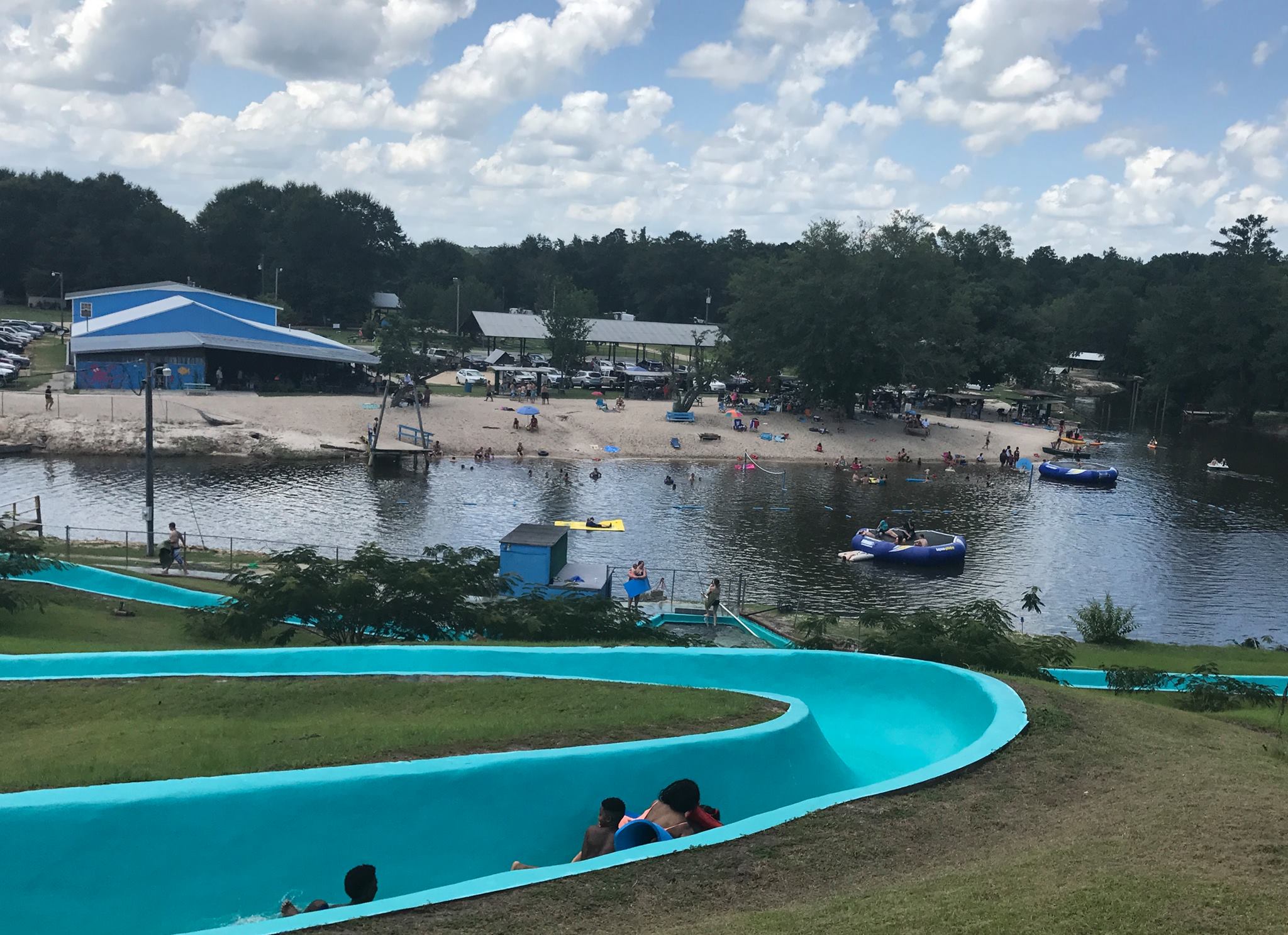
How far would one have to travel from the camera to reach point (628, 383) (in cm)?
8688

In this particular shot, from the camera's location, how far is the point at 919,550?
42.8 meters

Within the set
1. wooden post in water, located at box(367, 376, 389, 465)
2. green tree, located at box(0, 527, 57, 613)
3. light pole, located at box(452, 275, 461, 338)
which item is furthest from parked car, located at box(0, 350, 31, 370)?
green tree, located at box(0, 527, 57, 613)

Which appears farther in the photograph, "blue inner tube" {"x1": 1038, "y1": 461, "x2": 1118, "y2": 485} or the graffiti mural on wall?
the graffiti mural on wall

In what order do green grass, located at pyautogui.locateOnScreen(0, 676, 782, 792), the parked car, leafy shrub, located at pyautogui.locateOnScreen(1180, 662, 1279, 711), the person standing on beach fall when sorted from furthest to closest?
the parked car, the person standing on beach, leafy shrub, located at pyautogui.locateOnScreen(1180, 662, 1279, 711), green grass, located at pyautogui.locateOnScreen(0, 676, 782, 792)

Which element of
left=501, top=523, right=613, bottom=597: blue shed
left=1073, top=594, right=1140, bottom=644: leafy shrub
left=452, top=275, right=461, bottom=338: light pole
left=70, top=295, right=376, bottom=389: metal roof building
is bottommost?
left=1073, top=594, right=1140, bottom=644: leafy shrub

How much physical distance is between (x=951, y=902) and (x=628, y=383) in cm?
7915

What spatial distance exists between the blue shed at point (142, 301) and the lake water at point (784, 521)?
32.0m

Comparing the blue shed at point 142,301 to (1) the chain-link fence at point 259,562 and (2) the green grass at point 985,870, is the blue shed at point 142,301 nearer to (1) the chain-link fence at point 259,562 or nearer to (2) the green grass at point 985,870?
(1) the chain-link fence at point 259,562

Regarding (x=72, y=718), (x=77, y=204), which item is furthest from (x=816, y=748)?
(x=77, y=204)

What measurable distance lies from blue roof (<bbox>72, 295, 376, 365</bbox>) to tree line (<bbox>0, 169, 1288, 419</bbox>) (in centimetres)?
773

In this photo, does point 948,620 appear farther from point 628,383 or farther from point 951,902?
point 628,383

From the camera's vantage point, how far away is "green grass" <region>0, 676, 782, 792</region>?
11898 millimetres

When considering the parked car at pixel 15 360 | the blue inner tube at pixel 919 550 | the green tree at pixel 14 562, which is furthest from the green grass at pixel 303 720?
the parked car at pixel 15 360

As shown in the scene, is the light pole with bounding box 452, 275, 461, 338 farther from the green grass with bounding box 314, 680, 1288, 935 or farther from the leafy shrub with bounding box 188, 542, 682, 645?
the green grass with bounding box 314, 680, 1288, 935
